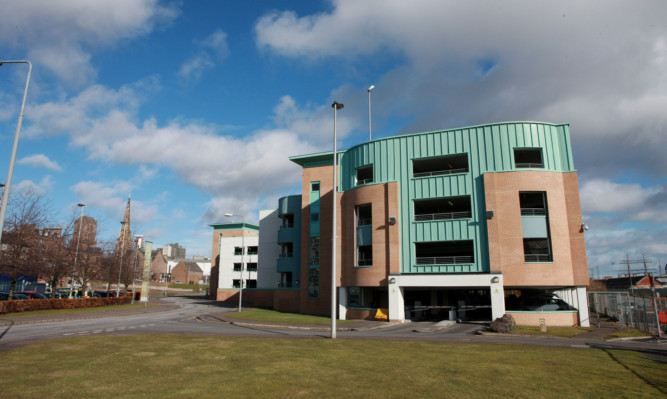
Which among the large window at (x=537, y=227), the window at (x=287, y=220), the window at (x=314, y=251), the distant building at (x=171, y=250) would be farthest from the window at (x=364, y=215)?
the distant building at (x=171, y=250)

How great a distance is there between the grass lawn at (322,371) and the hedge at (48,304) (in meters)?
24.3

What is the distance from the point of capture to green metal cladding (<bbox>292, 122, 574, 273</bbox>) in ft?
107

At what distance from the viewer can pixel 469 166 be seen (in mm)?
33969

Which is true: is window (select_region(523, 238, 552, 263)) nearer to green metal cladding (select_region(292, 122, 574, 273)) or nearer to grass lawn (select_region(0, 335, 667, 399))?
green metal cladding (select_region(292, 122, 574, 273))

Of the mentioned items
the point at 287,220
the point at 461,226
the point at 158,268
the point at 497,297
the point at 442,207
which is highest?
the point at 287,220

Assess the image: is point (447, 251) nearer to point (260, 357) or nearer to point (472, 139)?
point (472, 139)

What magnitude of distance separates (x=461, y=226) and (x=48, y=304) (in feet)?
129

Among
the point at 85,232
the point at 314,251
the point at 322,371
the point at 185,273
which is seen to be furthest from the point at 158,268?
the point at 322,371

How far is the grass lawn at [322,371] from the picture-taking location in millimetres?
9133

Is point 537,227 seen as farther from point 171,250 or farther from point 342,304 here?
→ point 171,250

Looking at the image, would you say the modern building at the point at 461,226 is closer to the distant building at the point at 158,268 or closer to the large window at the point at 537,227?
the large window at the point at 537,227

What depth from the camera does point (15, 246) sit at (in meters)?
37.4

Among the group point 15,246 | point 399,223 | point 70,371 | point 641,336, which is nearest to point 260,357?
point 70,371

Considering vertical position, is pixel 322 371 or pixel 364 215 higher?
pixel 364 215
